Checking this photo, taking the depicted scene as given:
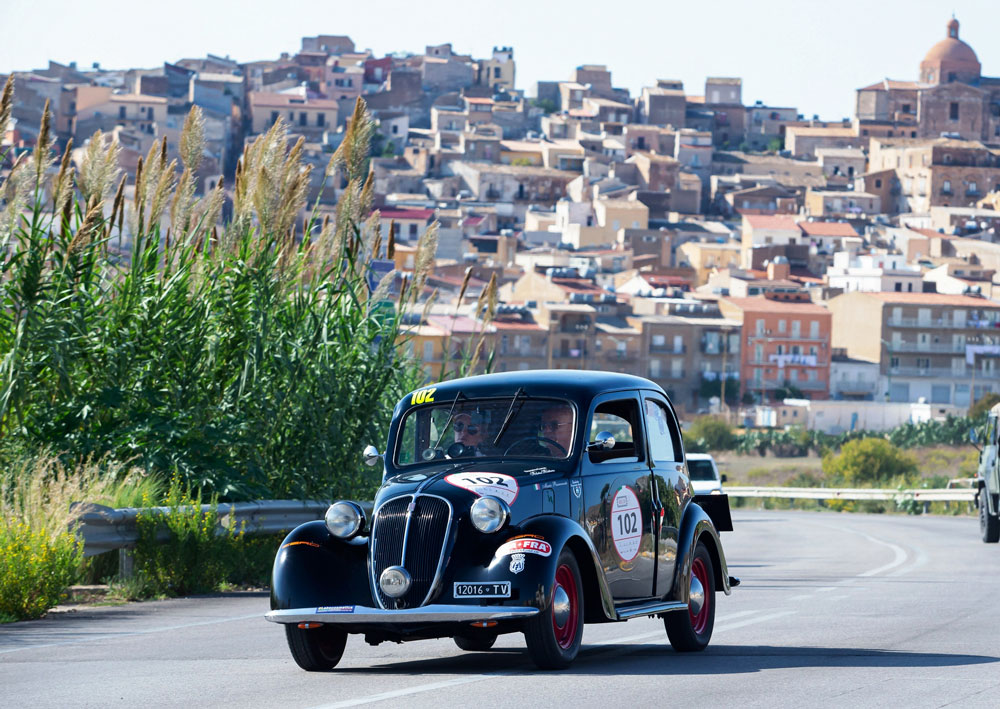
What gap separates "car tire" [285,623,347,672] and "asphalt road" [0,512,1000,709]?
0.42ft

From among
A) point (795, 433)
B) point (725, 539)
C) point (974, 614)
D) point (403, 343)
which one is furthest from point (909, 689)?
point (795, 433)

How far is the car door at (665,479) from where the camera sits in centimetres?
1180

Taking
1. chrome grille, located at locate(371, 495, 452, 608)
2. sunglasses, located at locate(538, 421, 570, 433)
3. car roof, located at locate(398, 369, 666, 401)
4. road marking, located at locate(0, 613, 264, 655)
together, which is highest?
car roof, located at locate(398, 369, 666, 401)

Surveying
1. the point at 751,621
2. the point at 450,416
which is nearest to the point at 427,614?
the point at 450,416

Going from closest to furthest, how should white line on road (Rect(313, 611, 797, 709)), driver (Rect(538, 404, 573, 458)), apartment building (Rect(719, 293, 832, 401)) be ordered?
1. white line on road (Rect(313, 611, 797, 709))
2. driver (Rect(538, 404, 573, 458))
3. apartment building (Rect(719, 293, 832, 401))

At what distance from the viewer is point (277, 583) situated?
10.6 metres

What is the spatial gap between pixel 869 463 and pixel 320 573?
267 feet

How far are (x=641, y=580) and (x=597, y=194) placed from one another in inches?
7169

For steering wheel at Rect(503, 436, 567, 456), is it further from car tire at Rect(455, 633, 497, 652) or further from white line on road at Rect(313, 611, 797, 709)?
white line on road at Rect(313, 611, 797, 709)

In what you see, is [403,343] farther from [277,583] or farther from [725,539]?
[725,539]

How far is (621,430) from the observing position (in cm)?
1206

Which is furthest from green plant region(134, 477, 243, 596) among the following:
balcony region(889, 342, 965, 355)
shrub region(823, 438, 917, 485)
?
balcony region(889, 342, 965, 355)

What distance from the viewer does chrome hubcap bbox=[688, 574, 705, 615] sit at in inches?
476

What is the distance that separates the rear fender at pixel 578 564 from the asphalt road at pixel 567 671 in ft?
1.19
